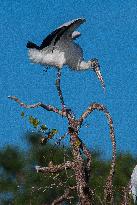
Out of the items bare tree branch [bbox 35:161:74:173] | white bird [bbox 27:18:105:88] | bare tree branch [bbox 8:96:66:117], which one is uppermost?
white bird [bbox 27:18:105:88]

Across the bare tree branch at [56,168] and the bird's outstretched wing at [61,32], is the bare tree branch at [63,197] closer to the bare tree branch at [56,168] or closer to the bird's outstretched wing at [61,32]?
the bare tree branch at [56,168]

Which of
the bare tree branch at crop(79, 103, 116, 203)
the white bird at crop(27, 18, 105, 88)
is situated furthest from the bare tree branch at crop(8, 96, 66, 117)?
the white bird at crop(27, 18, 105, 88)

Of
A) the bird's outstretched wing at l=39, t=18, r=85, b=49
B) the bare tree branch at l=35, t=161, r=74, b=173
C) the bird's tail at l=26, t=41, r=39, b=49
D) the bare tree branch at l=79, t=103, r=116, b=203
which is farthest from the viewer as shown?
the bird's tail at l=26, t=41, r=39, b=49

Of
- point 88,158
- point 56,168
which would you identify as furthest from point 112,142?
point 56,168

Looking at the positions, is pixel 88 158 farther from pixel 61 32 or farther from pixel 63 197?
pixel 61 32

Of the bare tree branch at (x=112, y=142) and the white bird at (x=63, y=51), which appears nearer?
the bare tree branch at (x=112, y=142)

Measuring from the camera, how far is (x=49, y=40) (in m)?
7.23

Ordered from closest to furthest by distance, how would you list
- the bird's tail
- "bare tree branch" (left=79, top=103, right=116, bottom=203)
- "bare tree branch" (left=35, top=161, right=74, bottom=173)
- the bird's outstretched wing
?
"bare tree branch" (left=79, top=103, right=116, bottom=203)
"bare tree branch" (left=35, top=161, right=74, bottom=173)
the bird's outstretched wing
the bird's tail

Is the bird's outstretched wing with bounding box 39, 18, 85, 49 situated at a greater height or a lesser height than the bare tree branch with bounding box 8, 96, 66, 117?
greater

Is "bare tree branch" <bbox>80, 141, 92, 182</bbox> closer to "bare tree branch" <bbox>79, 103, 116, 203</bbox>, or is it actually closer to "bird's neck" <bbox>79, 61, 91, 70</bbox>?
"bare tree branch" <bbox>79, 103, 116, 203</bbox>

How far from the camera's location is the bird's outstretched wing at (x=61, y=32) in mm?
7164

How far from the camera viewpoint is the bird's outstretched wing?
23.5 ft

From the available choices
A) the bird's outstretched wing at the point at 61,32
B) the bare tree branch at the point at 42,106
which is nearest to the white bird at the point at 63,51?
the bird's outstretched wing at the point at 61,32

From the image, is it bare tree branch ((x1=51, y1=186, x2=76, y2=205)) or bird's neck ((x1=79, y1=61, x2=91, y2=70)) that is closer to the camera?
bare tree branch ((x1=51, y1=186, x2=76, y2=205))
